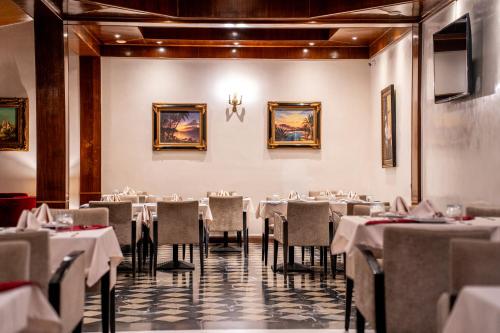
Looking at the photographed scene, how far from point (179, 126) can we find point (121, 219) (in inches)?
180

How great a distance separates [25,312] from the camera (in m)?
2.27

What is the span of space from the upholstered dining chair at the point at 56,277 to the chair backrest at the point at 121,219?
395cm

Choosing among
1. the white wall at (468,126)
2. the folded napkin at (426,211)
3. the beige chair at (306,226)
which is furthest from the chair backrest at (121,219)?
the folded napkin at (426,211)

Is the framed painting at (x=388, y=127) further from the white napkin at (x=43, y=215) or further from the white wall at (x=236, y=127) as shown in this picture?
the white napkin at (x=43, y=215)

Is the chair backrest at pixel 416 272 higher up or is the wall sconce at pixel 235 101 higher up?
the wall sconce at pixel 235 101

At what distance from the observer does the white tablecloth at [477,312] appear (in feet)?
6.28

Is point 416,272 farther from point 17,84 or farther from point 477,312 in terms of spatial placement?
point 17,84

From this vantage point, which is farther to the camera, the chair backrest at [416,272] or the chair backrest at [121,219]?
the chair backrest at [121,219]

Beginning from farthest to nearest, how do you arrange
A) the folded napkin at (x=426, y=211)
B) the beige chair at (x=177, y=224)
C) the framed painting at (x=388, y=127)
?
the framed painting at (x=388, y=127), the beige chair at (x=177, y=224), the folded napkin at (x=426, y=211)

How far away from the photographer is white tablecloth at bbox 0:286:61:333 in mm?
2057

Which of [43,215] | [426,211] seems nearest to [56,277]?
[43,215]

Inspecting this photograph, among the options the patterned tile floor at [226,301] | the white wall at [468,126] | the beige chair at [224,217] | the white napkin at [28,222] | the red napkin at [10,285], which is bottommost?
the patterned tile floor at [226,301]

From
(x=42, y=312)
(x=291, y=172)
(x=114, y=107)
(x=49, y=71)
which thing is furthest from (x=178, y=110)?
(x=42, y=312)

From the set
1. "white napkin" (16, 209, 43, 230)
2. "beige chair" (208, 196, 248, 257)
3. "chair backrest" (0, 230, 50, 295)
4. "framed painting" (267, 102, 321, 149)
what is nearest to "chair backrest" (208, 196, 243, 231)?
"beige chair" (208, 196, 248, 257)
